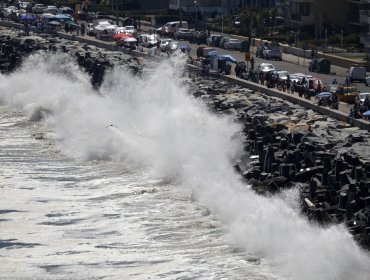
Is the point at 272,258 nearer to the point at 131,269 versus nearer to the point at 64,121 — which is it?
the point at 131,269

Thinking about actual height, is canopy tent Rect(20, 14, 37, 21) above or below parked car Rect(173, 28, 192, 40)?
below

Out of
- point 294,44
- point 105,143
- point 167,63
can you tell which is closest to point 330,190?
point 105,143

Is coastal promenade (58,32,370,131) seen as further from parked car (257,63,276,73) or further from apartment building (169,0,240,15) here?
apartment building (169,0,240,15)

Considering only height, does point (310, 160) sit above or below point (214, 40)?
above

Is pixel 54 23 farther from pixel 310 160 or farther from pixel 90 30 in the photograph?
pixel 310 160

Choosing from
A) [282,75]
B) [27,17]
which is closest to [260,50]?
[282,75]

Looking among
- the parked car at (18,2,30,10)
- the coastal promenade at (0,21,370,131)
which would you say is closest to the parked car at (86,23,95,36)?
the coastal promenade at (0,21,370,131)
